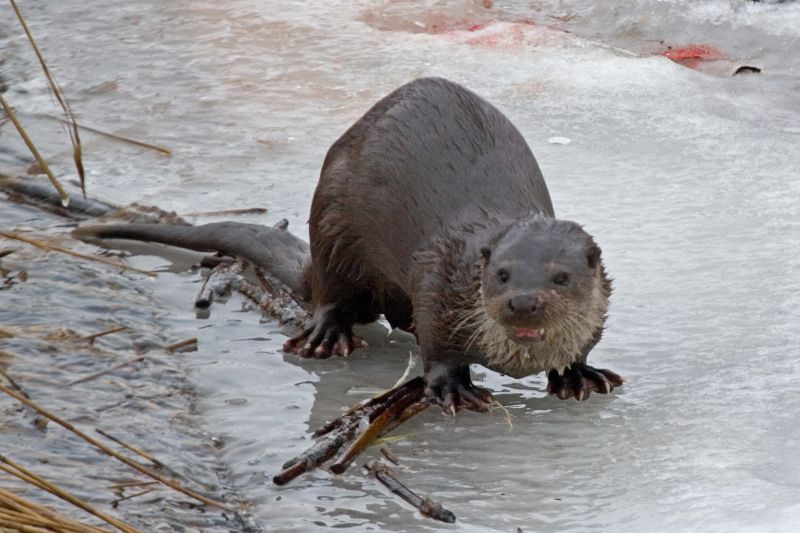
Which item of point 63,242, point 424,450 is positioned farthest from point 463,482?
point 63,242

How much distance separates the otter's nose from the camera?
2643 millimetres

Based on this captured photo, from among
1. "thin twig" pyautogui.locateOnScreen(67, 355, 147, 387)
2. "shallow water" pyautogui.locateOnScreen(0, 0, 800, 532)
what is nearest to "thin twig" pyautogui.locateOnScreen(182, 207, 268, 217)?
"shallow water" pyautogui.locateOnScreen(0, 0, 800, 532)

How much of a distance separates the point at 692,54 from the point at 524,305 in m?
3.12

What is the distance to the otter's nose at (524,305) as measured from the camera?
8.67 feet

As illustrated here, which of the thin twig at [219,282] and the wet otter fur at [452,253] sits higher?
the wet otter fur at [452,253]

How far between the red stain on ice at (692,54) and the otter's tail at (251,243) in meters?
2.30

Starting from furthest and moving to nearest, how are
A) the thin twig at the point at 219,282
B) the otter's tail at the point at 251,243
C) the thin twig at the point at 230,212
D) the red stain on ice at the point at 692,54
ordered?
the red stain on ice at the point at 692,54 < the thin twig at the point at 230,212 < the otter's tail at the point at 251,243 < the thin twig at the point at 219,282

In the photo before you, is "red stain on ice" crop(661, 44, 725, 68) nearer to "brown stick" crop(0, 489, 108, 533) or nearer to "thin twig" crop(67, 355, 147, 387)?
"thin twig" crop(67, 355, 147, 387)

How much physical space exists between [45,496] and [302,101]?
9.06 ft

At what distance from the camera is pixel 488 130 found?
3.11 meters

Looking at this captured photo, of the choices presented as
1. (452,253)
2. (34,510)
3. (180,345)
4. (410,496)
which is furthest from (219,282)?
(34,510)

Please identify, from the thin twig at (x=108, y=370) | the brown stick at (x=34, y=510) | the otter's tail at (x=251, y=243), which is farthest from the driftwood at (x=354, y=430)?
the otter's tail at (x=251, y=243)

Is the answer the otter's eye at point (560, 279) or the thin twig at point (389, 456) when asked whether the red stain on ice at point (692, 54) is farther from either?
the thin twig at point (389, 456)

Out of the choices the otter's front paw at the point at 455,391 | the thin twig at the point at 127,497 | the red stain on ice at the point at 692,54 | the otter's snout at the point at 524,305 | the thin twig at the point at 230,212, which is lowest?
the thin twig at the point at 230,212
